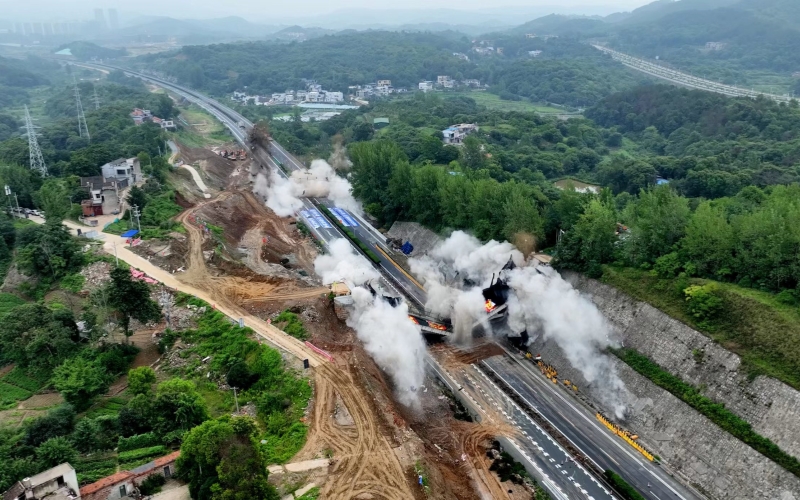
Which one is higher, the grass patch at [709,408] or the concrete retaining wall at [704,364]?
the concrete retaining wall at [704,364]

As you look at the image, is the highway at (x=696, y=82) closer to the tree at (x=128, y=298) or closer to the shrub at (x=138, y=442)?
the tree at (x=128, y=298)

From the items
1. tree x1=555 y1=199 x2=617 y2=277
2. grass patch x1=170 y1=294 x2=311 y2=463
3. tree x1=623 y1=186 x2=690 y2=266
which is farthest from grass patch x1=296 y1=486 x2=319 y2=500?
tree x1=623 y1=186 x2=690 y2=266

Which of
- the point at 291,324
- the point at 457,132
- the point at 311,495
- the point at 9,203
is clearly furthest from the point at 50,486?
the point at 457,132

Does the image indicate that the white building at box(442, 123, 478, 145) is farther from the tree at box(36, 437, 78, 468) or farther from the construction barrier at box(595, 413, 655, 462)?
the tree at box(36, 437, 78, 468)

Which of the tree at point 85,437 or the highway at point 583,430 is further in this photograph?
the highway at point 583,430

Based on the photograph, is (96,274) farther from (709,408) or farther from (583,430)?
(709,408)

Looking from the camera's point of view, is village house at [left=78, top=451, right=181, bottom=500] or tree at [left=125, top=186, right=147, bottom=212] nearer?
village house at [left=78, top=451, right=181, bottom=500]

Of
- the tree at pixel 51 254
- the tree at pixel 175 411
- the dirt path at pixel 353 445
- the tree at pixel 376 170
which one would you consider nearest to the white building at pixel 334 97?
the tree at pixel 376 170
